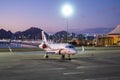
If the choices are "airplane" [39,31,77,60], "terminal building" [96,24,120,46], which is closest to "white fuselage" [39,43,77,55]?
"airplane" [39,31,77,60]

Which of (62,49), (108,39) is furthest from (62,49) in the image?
(108,39)

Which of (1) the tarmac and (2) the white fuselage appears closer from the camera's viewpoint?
(1) the tarmac

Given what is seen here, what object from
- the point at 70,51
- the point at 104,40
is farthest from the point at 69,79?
the point at 104,40

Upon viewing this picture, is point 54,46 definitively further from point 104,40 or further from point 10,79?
point 104,40

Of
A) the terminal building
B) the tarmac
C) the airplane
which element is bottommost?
the tarmac

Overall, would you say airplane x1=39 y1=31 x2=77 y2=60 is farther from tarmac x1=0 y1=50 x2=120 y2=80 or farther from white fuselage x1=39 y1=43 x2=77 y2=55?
tarmac x1=0 y1=50 x2=120 y2=80

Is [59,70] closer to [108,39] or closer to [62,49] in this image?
[62,49]

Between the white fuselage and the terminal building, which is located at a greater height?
the terminal building

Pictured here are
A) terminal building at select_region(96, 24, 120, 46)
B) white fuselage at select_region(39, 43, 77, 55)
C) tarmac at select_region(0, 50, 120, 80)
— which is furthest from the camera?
terminal building at select_region(96, 24, 120, 46)

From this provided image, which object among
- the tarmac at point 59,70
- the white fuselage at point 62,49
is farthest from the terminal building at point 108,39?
the tarmac at point 59,70

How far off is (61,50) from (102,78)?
24.0 m

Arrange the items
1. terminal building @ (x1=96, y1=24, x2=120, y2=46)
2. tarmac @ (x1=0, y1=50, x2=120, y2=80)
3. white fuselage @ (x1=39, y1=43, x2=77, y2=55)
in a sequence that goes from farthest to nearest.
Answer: terminal building @ (x1=96, y1=24, x2=120, y2=46) → white fuselage @ (x1=39, y1=43, x2=77, y2=55) → tarmac @ (x1=0, y1=50, x2=120, y2=80)

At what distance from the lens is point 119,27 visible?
179750 millimetres

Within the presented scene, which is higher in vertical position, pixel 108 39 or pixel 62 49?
pixel 108 39
